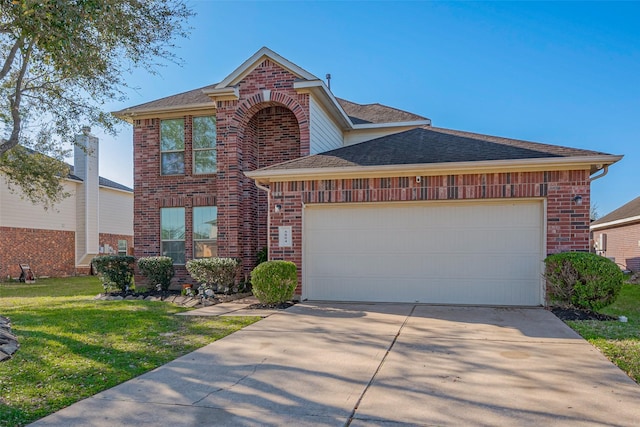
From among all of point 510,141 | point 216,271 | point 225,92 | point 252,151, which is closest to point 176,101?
point 225,92

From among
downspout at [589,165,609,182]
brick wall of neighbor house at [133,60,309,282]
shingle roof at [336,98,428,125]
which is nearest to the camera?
downspout at [589,165,609,182]

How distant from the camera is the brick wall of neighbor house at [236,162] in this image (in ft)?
36.7

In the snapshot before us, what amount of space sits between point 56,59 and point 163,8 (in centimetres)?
276

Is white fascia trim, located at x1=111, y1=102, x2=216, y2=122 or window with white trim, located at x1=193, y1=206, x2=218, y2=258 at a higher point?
white fascia trim, located at x1=111, y1=102, x2=216, y2=122

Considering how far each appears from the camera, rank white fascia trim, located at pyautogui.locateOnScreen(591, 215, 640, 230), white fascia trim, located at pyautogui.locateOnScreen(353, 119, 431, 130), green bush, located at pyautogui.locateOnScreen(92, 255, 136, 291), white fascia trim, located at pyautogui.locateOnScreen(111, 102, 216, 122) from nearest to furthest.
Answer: green bush, located at pyautogui.locateOnScreen(92, 255, 136, 291)
white fascia trim, located at pyautogui.locateOnScreen(111, 102, 216, 122)
white fascia trim, located at pyautogui.locateOnScreen(353, 119, 431, 130)
white fascia trim, located at pyautogui.locateOnScreen(591, 215, 640, 230)

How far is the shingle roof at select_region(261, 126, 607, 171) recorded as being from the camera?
883 cm

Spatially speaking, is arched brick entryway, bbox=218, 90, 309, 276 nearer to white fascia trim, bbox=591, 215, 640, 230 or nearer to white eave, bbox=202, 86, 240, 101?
white eave, bbox=202, 86, 240, 101

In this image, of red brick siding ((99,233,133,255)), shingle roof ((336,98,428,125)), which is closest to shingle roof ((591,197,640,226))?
shingle roof ((336,98,428,125))

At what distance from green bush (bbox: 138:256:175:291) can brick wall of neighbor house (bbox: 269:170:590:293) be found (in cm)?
354

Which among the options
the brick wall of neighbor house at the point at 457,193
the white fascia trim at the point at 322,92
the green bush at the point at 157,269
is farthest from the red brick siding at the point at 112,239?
the brick wall of neighbor house at the point at 457,193

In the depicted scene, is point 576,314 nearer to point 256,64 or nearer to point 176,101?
point 256,64

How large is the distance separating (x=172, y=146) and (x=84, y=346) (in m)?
7.91

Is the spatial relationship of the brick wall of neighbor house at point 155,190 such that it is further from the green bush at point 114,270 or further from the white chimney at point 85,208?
the white chimney at point 85,208

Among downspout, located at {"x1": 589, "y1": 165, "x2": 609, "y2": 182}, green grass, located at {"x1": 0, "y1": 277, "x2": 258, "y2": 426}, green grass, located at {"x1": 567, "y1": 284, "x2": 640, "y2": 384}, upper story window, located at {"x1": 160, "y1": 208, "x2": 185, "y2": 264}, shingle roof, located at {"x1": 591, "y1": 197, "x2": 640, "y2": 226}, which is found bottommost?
green grass, located at {"x1": 0, "y1": 277, "x2": 258, "y2": 426}
